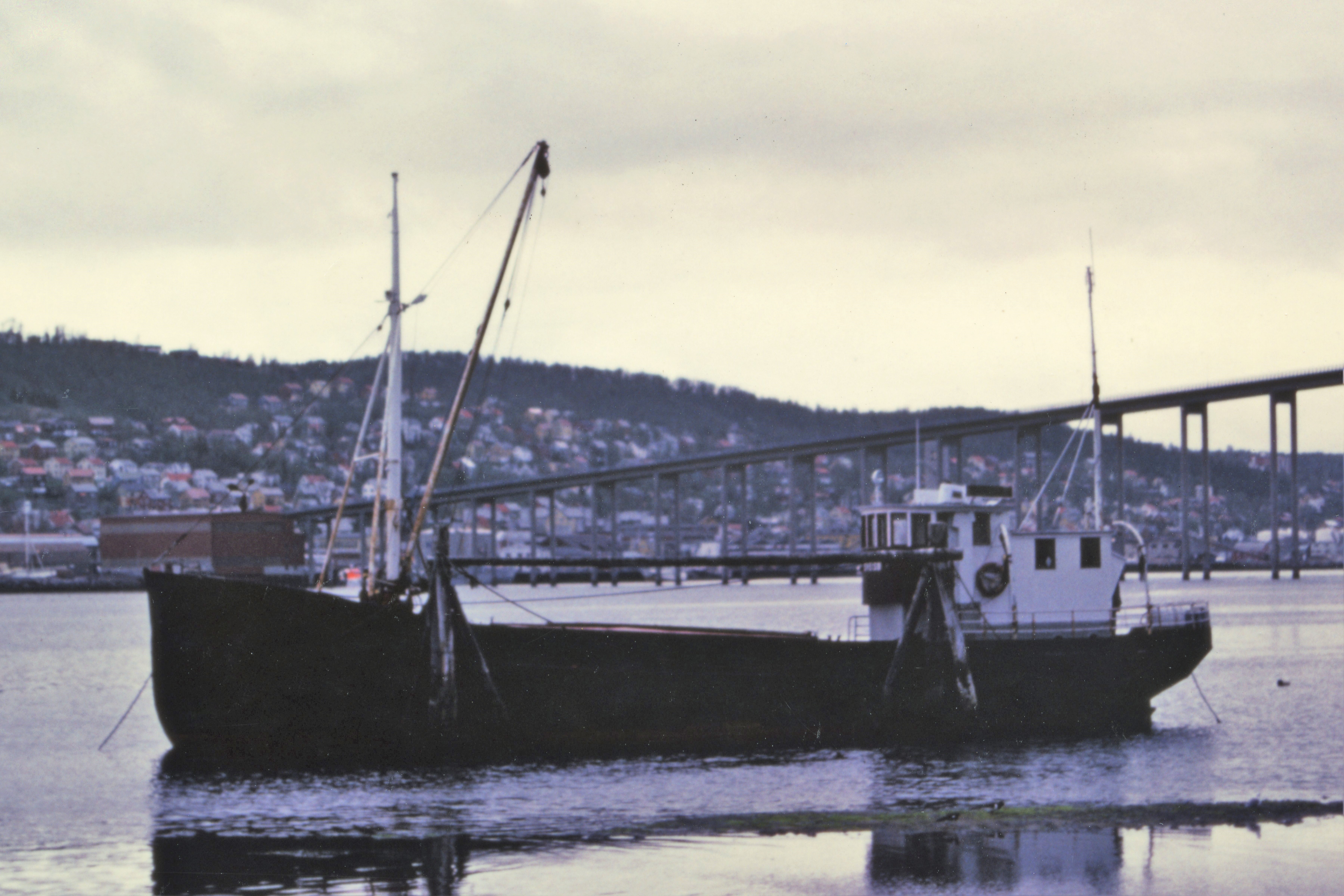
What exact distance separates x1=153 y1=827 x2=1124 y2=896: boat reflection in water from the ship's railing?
13.1 meters

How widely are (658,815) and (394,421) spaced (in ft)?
47.8

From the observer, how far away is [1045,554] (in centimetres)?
3603

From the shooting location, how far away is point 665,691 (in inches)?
1292

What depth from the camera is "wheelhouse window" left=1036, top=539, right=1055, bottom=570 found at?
36031 mm

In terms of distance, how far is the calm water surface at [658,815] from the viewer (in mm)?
19469

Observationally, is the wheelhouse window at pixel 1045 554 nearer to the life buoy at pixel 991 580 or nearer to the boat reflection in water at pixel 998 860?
the life buoy at pixel 991 580

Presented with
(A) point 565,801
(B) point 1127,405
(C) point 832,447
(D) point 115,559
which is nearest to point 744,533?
(C) point 832,447

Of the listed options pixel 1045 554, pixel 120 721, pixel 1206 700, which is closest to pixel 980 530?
pixel 1045 554

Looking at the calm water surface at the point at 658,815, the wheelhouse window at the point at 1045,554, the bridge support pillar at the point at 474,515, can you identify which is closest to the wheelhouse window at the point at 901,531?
the wheelhouse window at the point at 1045,554

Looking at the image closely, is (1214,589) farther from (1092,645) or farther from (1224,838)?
(1224,838)

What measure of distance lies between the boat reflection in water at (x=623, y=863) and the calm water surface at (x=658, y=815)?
0.19 feet

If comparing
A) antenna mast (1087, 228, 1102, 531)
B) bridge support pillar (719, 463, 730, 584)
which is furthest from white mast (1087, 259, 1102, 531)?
bridge support pillar (719, 463, 730, 584)

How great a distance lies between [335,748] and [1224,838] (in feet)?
61.8

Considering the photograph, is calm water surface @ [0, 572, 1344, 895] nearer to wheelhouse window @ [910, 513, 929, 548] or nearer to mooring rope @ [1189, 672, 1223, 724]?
mooring rope @ [1189, 672, 1223, 724]
